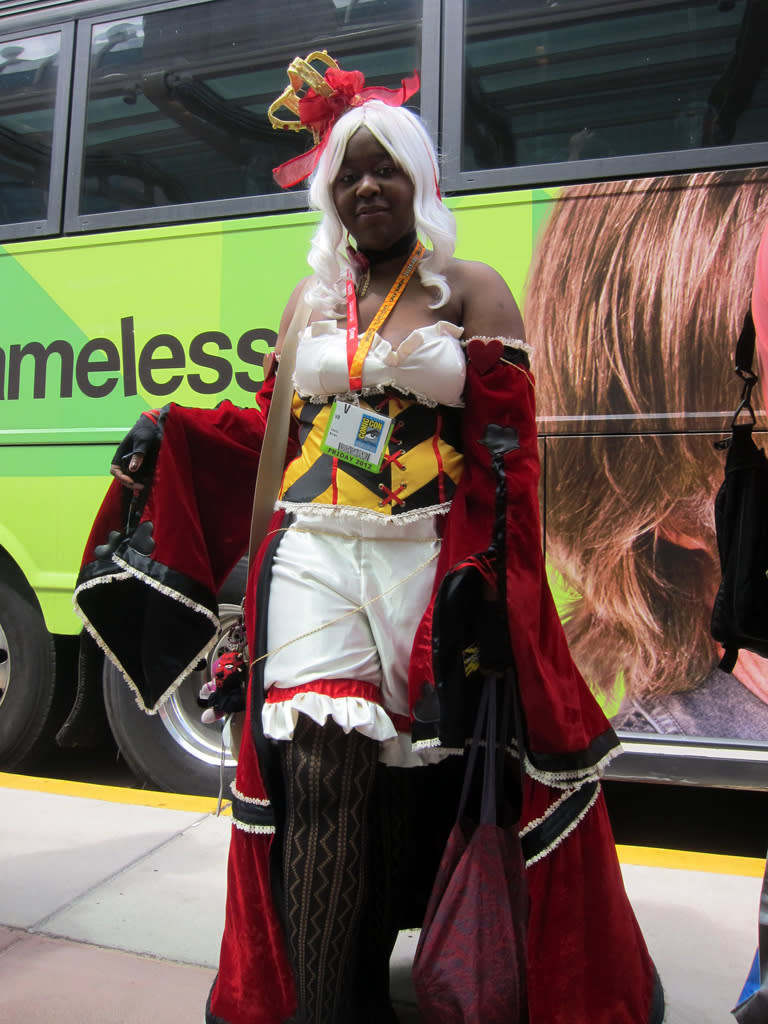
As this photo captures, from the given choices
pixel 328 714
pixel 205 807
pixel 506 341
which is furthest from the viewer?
pixel 205 807

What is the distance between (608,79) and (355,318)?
2169 millimetres

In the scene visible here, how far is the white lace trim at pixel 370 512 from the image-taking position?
175 cm

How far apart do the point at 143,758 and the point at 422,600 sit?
8.46 ft

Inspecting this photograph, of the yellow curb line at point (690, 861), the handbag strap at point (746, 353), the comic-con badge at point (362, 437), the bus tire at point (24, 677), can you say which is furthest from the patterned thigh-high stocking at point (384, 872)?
the bus tire at point (24, 677)

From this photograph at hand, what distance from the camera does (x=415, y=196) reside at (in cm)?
189

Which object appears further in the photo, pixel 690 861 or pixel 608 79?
pixel 608 79

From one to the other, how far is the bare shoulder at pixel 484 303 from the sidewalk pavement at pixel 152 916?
1559mm

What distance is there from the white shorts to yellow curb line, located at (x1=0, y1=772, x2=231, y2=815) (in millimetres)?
Result: 1957

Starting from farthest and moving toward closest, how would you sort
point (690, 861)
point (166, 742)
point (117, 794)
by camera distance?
point (166, 742)
point (117, 794)
point (690, 861)

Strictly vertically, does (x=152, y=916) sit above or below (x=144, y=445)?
below

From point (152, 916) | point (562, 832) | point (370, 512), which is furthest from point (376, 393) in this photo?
point (152, 916)

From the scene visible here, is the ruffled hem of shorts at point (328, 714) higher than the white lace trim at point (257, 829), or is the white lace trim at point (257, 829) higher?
the ruffled hem of shorts at point (328, 714)

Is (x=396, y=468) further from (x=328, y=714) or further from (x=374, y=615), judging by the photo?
(x=328, y=714)

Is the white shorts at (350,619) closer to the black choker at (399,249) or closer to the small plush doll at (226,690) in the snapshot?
the small plush doll at (226,690)
